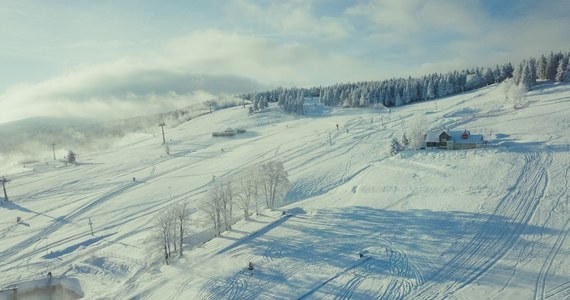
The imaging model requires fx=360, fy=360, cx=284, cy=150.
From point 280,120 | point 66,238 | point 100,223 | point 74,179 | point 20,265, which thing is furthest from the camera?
point 280,120

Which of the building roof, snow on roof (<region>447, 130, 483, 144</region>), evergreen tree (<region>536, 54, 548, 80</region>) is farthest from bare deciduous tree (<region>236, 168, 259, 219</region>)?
evergreen tree (<region>536, 54, 548, 80</region>)

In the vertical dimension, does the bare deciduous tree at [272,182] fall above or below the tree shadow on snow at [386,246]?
above

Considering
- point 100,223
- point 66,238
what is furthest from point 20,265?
point 100,223

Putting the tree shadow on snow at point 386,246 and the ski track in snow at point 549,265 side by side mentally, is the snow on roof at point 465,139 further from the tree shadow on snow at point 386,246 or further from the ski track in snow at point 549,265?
the tree shadow on snow at point 386,246

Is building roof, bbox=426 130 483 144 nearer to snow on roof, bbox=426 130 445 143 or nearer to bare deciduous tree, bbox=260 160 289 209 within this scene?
snow on roof, bbox=426 130 445 143

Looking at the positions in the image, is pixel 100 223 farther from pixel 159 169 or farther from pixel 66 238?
pixel 159 169

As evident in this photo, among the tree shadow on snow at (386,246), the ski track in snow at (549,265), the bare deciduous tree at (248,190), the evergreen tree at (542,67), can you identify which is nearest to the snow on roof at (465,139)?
the ski track in snow at (549,265)

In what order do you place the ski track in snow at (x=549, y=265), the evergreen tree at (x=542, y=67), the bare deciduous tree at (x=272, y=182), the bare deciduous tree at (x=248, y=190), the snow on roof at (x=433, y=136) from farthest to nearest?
1. the evergreen tree at (x=542, y=67)
2. the snow on roof at (x=433, y=136)
3. the bare deciduous tree at (x=272, y=182)
4. the bare deciduous tree at (x=248, y=190)
5. the ski track in snow at (x=549, y=265)
